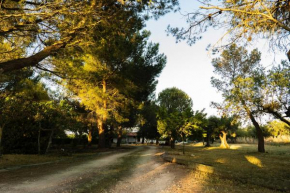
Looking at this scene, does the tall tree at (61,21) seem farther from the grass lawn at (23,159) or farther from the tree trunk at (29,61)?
the grass lawn at (23,159)

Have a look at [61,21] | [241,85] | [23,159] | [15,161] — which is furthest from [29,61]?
[241,85]

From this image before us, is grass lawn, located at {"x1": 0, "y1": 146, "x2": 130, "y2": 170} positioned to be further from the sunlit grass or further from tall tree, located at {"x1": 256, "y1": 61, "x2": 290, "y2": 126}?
tall tree, located at {"x1": 256, "y1": 61, "x2": 290, "y2": 126}

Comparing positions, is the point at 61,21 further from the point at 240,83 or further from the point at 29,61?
the point at 240,83

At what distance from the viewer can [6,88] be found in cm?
1440

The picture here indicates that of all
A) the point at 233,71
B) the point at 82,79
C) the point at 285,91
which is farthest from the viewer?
the point at 233,71

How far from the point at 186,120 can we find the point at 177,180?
1341cm

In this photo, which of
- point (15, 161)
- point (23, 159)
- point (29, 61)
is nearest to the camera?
point (29, 61)

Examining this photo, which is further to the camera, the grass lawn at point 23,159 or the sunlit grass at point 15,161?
the grass lawn at point 23,159

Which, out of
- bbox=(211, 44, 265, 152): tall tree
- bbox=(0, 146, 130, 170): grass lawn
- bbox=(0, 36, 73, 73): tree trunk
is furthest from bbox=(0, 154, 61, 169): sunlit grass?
bbox=(211, 44, 265, 152): tall tree

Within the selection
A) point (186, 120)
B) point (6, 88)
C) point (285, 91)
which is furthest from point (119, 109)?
point (285, 91)

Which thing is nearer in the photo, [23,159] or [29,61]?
[29,61]

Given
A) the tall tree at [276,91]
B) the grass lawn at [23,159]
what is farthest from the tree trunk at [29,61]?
the tall tree at [276,91]

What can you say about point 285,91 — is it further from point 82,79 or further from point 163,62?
point 82,79

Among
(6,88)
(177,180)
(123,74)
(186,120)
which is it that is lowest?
(177,180)
